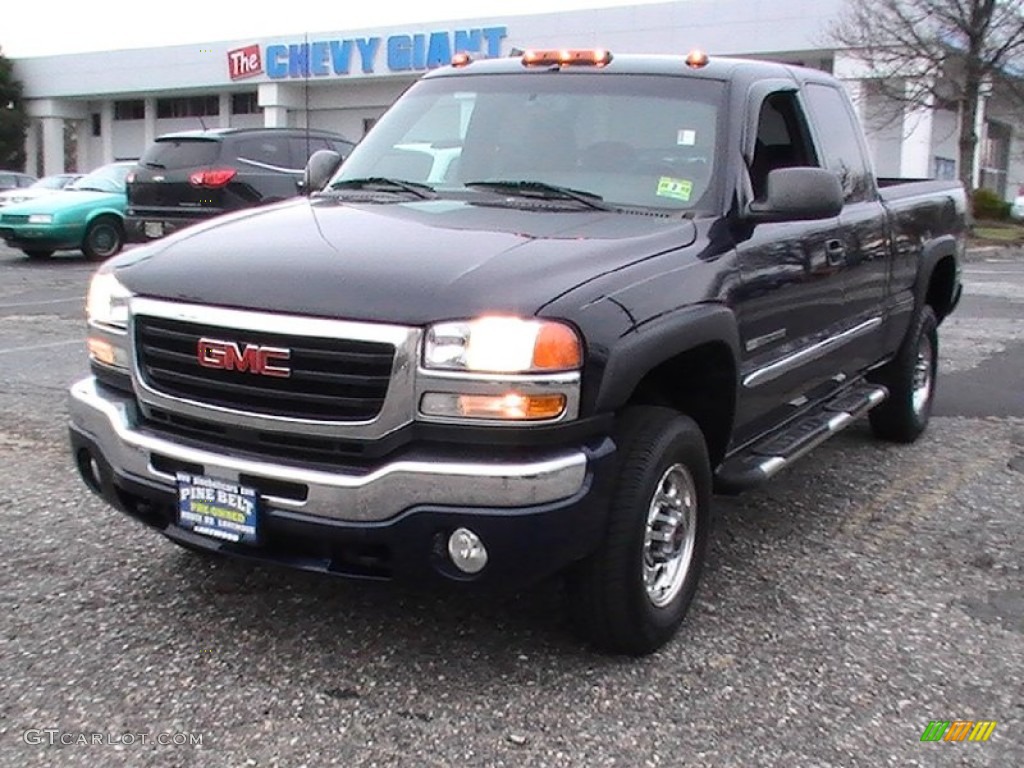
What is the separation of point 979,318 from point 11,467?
9855mm

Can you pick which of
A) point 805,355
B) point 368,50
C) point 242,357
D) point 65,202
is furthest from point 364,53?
point 242,357

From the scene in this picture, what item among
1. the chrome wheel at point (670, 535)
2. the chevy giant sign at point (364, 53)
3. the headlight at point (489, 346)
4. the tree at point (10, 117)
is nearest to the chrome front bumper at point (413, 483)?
the headlight at point (489, 346)

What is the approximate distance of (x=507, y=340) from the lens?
300 cm

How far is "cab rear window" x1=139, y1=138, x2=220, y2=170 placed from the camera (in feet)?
48.2

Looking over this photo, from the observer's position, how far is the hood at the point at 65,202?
55.2ft

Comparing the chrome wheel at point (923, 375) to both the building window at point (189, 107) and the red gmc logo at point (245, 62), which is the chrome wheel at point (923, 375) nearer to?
the red gmc logo at point (245, 62)

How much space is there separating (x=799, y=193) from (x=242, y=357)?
202cm

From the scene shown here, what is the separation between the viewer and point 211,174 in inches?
569

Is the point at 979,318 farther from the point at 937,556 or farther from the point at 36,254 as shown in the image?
the point at 36,254

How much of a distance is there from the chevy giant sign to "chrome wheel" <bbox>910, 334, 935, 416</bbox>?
3049 cm

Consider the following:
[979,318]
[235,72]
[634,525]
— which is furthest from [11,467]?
[235,72]

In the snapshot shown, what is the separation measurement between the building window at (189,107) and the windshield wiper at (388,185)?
46.6 metres

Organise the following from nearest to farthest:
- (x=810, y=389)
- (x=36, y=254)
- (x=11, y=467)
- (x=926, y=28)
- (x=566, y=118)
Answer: (x=566, y=118) → (x=810, y=389) → (x=11, y=467) → (x=36, y=254) → (x=926, y=28)

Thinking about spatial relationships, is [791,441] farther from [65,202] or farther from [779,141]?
[65,202]
